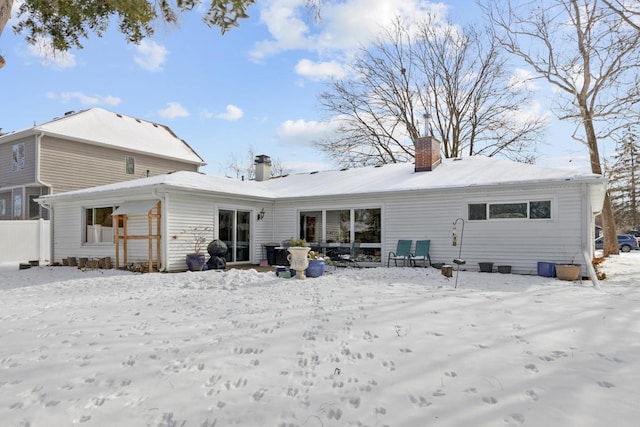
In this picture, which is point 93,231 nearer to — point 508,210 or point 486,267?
point 486,267

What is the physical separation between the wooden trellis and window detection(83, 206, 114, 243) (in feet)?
3.82

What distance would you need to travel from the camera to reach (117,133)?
21281 millimetres

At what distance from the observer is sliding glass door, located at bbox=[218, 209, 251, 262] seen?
1275 cm

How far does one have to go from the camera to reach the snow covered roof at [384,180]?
34.8ft

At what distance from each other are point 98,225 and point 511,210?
12804mm

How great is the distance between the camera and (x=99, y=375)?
3.34 m

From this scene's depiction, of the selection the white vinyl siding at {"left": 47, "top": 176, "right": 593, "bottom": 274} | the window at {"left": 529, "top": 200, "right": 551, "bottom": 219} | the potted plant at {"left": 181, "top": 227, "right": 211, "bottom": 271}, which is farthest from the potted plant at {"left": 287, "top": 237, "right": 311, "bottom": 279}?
the window at {"left": 529, "top": 200, "right": 551, "bottom": 219}

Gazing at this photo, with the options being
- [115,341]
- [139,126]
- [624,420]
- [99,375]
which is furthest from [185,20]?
[139,126]

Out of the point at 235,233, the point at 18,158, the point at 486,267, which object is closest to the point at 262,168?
the point at 235,233

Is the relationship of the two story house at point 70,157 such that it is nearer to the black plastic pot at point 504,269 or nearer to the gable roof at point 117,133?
the gable roof at point 117,133

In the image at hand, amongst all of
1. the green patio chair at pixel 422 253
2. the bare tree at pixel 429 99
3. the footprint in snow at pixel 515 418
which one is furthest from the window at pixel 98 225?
the bare tree at pixel 429 99

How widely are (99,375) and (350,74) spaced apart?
2397 cm

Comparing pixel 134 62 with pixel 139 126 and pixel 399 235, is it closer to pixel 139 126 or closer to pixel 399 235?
pixel 399 235

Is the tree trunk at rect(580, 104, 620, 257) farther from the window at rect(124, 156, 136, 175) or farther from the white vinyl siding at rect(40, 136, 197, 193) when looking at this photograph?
the window at rect(124, 156, 136, 175)
